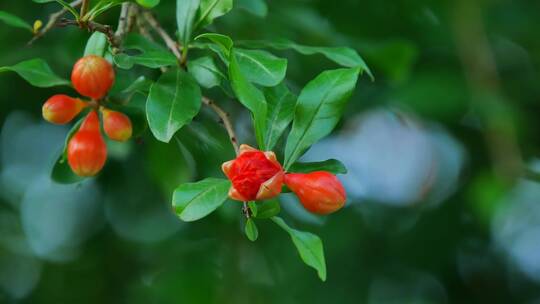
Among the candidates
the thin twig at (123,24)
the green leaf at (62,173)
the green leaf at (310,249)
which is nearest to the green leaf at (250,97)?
the green leaf at (310,249)

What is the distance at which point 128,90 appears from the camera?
108 cm

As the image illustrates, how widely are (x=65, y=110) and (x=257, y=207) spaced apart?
27 centimetres

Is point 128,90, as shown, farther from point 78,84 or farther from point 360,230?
point 360,230

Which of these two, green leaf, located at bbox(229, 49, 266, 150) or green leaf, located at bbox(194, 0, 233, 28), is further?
green leaf, located at bbox(194, 0, 233, 28)

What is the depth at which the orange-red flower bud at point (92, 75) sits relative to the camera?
38.9 inches

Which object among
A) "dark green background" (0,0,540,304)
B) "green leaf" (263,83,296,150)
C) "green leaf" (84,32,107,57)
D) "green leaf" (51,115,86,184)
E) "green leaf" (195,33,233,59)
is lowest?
"dark green background" (0,0,540,304)

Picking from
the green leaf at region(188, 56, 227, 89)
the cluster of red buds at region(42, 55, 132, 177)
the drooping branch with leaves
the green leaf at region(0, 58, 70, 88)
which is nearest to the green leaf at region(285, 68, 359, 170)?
the drooping branch with leaves

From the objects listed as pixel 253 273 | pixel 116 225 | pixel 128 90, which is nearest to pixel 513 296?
pixel 253 273

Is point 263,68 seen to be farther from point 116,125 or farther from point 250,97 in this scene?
point 116,125

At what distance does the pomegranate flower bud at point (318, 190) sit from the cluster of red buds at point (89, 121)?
0.23 meters

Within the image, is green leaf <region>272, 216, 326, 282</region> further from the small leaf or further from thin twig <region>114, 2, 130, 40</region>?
thin twig <region>114, 2, 130, 40</region>

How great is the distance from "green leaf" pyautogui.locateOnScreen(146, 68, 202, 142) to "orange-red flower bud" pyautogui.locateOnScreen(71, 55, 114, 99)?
0.19ft

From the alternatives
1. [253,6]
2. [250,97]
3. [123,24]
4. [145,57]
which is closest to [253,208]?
[250,97]

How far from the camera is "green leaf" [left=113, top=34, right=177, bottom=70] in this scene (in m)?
0.99
